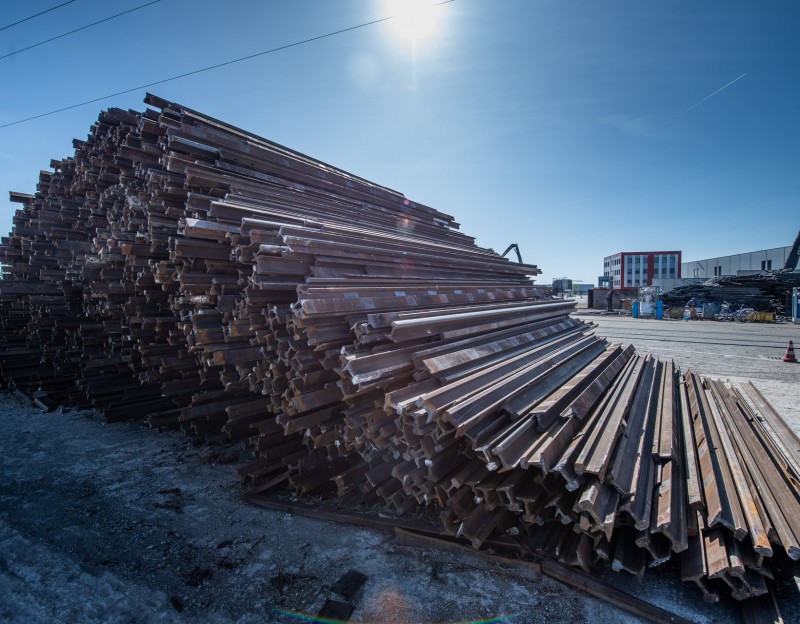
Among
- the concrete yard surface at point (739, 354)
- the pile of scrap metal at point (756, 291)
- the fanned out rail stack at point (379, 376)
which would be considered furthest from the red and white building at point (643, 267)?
the fanned out rail stack at point (379, 376)

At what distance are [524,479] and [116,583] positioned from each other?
284 cm

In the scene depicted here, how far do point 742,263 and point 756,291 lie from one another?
2740 cm

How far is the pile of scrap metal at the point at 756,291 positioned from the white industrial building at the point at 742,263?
1486cm

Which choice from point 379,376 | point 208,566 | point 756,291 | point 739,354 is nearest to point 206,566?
point 208,566

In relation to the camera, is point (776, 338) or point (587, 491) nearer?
point (587, 491)

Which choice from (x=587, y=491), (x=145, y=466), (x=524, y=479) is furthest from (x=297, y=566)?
(x=145, y=466)

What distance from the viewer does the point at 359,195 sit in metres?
7.38

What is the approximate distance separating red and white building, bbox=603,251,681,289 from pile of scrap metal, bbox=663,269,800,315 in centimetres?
4526

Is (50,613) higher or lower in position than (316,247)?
lower

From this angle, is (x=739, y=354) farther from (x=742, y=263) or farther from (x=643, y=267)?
(x=643, y=267)

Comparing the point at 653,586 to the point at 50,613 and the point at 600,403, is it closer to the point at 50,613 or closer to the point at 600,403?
the point at 600,403

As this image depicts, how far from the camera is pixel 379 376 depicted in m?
2.96

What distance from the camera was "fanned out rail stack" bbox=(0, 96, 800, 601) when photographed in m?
2.54

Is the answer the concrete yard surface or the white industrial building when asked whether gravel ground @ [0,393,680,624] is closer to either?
the concrete yard surface
